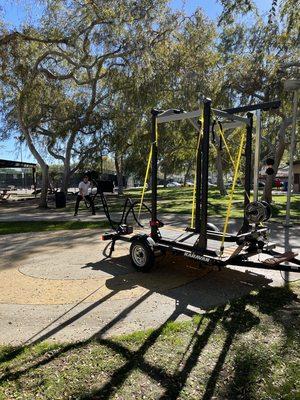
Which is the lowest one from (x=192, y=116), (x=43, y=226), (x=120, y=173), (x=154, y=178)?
(x=43, y=226)

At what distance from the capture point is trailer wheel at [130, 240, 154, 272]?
250 inches

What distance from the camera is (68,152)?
22.5 m

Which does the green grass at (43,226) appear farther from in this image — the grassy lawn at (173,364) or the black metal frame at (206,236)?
the grassy lawn at (173,364)

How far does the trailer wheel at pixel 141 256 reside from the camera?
636cm

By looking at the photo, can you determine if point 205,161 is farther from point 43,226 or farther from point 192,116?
point 43,226

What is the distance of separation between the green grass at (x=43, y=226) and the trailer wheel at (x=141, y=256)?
5005 millimetres

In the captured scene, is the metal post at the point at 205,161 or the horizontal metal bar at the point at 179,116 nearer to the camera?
the metal post at the point at 205,161

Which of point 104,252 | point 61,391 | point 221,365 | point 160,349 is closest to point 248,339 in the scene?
point 221,365

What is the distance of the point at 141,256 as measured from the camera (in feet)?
21.4

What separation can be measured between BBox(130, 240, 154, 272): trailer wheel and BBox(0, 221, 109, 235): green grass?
501 cm

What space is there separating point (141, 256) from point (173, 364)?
3.12 metres

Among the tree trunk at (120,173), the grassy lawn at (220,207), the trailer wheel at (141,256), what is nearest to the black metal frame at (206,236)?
the trailer wheel at (141,256)

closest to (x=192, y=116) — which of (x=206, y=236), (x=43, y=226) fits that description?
(x=206, y=236)

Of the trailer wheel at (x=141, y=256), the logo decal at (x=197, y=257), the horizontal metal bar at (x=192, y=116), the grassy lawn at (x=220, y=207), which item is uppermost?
the horizontal metal bar at (x=192, y=116)
